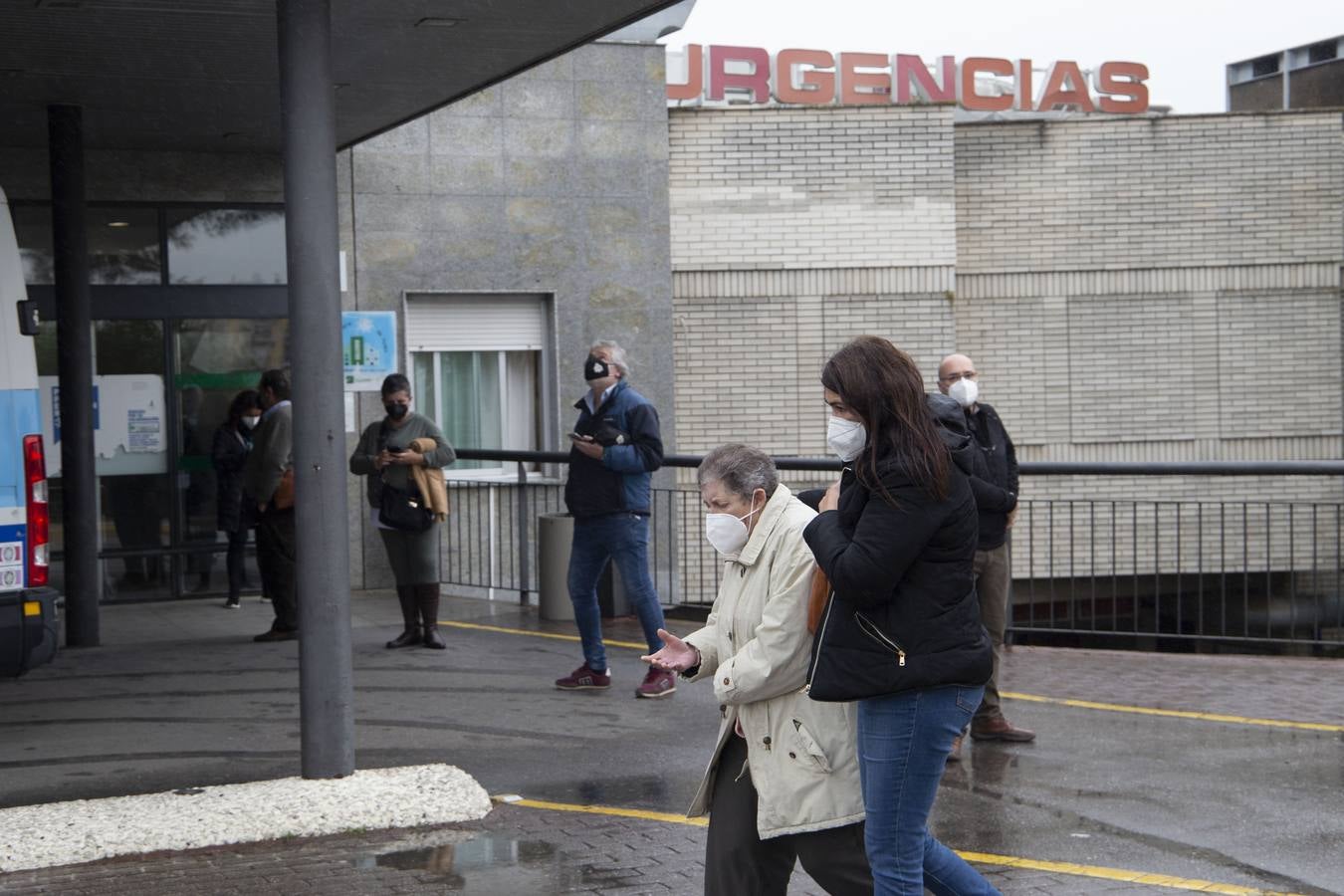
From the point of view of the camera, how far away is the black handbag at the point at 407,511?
10609 mm

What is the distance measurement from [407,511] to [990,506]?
4812mm

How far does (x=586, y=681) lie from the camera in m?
9.34

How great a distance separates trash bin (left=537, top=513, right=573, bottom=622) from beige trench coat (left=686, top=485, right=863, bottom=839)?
7.84m

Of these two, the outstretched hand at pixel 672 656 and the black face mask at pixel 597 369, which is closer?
the outstretched hand at pixel 672 656

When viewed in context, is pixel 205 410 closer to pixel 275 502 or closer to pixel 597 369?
pixel 275 502

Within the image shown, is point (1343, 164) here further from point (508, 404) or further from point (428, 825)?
point (428, 825)

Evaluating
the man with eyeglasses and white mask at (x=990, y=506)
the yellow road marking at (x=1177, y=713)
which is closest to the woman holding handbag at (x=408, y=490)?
the yellow road marking at (x=1177, y=713)

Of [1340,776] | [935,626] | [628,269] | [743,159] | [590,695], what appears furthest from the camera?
[743,159]

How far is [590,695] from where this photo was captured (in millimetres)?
9164

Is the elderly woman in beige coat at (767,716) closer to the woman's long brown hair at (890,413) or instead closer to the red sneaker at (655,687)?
the woman's long brown hair at (890,413)

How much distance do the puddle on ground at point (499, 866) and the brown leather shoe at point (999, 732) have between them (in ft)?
8.68

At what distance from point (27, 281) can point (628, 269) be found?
5411mm

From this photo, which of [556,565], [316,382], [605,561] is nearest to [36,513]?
[316,382]

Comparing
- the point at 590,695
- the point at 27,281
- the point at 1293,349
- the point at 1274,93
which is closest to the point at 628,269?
the point at 27,281
